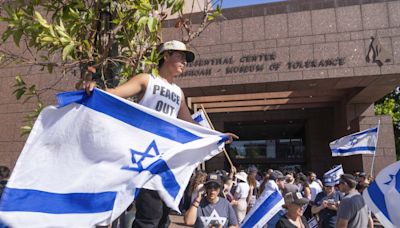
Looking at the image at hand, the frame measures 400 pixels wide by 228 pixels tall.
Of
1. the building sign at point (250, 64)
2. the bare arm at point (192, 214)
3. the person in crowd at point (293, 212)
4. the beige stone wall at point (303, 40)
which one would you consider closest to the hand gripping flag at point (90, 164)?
the bare arm at point (192, 214)

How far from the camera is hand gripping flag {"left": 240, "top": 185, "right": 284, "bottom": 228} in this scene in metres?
5.04

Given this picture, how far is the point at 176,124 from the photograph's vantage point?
2951 mm

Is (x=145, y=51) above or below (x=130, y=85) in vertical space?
above

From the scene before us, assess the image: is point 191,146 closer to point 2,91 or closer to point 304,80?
point 304,80

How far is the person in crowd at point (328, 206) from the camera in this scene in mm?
6782

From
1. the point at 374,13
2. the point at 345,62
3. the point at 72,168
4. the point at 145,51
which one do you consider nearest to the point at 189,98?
the point at 345,62

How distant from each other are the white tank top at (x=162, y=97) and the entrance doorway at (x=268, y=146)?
23033 mm

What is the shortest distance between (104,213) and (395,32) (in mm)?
14690

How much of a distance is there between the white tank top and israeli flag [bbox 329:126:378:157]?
948cm

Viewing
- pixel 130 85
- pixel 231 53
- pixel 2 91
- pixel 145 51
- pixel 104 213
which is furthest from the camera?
pixel 2 91

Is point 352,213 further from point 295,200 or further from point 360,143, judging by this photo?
point 360,143

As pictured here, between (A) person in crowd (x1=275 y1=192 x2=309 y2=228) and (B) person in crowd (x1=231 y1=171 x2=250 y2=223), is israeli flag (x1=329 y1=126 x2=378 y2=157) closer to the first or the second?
(B) person in crowd (x1=231 y1=171 x2=250 y2=223)

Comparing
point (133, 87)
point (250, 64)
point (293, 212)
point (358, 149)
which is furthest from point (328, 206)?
point (250, 64)

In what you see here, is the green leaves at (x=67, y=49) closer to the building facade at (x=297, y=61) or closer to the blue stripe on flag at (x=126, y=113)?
the blue stripe on flag at (x=126, y=113)
